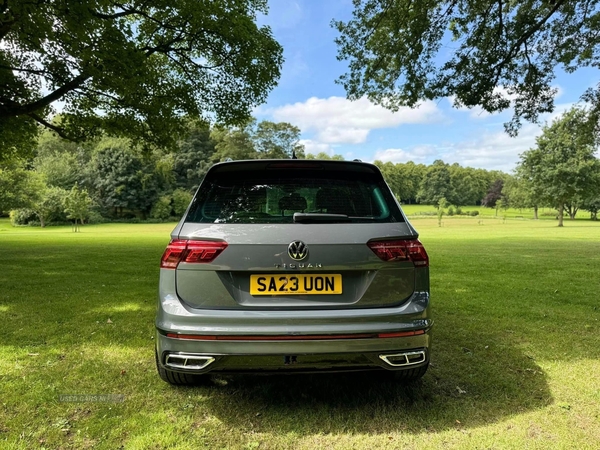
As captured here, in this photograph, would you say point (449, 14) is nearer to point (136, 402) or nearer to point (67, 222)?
point (136, 402)

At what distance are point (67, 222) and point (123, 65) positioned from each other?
52342 mm

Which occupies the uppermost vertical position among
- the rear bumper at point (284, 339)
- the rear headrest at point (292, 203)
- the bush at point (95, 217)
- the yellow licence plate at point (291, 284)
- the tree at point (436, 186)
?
the tree at point (436, 186)

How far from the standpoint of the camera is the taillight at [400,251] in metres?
2.46

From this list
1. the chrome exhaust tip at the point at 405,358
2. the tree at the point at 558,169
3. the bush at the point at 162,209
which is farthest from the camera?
the bush at the point at 162,209

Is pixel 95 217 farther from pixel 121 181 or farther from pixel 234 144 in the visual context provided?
pixel 234 144

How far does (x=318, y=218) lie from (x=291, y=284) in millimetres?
464

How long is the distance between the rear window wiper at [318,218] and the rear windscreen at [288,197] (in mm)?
39

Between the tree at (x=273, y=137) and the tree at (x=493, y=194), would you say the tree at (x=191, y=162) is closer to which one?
the tree at (x=273, y=137)

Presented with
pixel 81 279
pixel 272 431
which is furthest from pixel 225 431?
pixel 81 279

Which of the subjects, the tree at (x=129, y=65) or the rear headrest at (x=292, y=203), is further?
the tree at (x=129, y=65)

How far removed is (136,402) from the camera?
2.87 metres

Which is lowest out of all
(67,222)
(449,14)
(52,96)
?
(67,222)

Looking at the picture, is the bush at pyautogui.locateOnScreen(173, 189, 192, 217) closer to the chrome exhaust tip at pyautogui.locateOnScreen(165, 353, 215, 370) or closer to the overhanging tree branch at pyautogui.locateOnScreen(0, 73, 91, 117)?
the overhanging tree branch at pyautogui.locateOnScreen(0, 73, 91, 117)

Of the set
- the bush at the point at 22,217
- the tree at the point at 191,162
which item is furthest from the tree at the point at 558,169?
the bush at the point at 22,217
